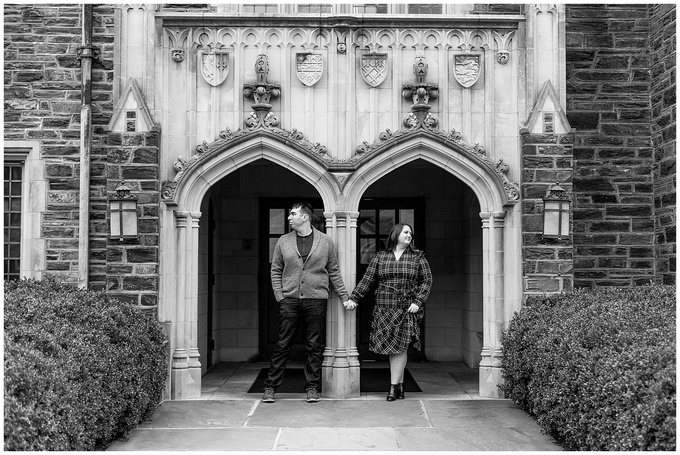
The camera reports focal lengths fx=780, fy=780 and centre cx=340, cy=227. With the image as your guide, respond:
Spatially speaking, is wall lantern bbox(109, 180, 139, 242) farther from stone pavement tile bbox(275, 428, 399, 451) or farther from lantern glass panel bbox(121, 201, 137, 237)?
stone pavement tile bbox(275, 428, 399, 451)

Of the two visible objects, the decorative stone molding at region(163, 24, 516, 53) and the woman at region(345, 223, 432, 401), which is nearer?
the woman at region(345, 223, 432, 401)

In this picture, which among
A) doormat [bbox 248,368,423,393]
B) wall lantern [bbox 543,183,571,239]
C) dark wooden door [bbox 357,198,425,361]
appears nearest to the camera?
wall lantern [bbox 543,183,571,239]

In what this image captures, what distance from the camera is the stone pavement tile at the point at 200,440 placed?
18.2 feet

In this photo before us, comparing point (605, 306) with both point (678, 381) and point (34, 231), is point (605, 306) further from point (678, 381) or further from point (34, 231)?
point (34, 231)

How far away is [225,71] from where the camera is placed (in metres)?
7.62

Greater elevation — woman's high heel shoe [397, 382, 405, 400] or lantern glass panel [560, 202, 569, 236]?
lantern glass panel [560, 202, 569, 236]

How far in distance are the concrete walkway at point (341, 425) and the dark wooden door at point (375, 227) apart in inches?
98.0

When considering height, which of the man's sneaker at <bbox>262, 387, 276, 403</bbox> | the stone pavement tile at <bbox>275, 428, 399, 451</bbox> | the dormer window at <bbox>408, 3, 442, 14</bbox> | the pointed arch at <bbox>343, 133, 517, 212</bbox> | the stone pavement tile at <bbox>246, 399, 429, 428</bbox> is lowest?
the stone pavement tile at <bbox>246, 399, 429, 428</bbox>

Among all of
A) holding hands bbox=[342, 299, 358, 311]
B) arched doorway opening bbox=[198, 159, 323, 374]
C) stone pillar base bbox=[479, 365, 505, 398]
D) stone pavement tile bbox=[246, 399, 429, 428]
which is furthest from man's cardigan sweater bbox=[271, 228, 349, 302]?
arched doorway opening bbox=[198, 159, 323, 374]

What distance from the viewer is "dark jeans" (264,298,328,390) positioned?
23.9 feet

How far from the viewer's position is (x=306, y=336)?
734 centimetres

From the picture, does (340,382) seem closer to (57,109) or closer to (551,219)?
(551,219)

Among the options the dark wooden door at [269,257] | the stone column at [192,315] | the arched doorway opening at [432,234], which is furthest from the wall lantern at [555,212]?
the dark wooden door at [269,257]

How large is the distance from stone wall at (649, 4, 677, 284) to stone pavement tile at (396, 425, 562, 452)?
12.6 feet
